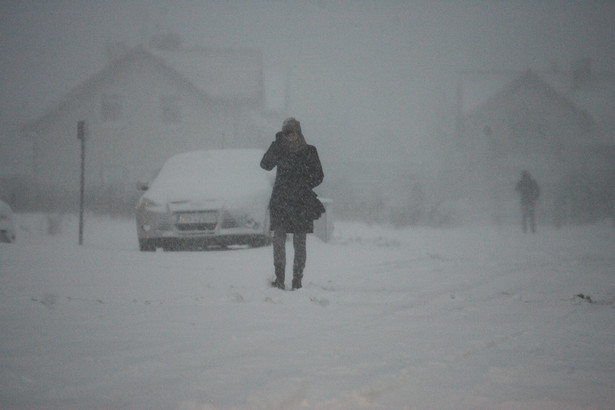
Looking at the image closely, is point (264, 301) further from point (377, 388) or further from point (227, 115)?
point (227, 115)

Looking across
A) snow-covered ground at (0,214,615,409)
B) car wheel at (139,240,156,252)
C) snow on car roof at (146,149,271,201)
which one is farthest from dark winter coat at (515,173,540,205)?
car wheel at (139,240,156,252)

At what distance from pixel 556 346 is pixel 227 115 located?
2748cm

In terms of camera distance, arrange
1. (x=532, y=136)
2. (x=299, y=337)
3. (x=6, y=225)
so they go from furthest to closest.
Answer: (x=532, y=136) → (x=6, y=225) → (x=299, y=337)

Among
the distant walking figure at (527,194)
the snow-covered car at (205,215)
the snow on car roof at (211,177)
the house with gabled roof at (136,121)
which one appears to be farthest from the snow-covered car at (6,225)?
the house with gabled roof at (136,121)

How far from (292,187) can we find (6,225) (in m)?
5.37

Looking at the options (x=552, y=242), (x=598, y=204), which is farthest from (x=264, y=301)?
(x=598, y=204)

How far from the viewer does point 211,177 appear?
919 centimetres

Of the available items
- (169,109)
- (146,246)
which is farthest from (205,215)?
(169,109)

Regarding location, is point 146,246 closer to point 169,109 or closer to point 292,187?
point 292,187

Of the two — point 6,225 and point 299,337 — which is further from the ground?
point 6,225

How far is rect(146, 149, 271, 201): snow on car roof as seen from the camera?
28.1 feet

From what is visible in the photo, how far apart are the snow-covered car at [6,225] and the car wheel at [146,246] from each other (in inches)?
77.2

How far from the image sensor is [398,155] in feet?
156

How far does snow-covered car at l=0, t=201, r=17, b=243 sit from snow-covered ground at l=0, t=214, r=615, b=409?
1586 millimetres
